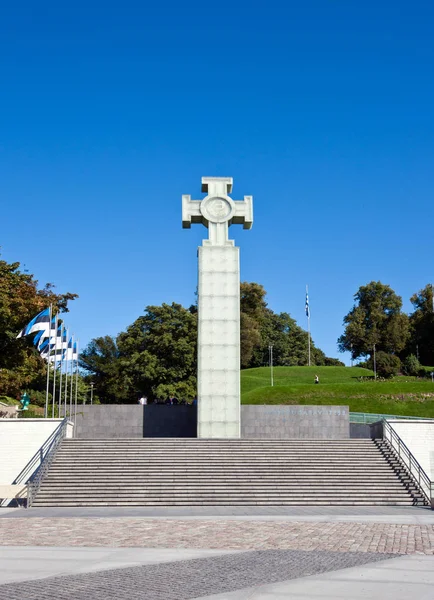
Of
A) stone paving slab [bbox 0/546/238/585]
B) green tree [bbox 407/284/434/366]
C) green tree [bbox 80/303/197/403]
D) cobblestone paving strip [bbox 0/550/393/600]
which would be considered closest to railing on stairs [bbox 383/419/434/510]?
cobblestone paving strip [bbox 0/550/393/600]

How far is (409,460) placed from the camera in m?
26.0

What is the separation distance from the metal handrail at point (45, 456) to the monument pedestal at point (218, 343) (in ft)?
22.7

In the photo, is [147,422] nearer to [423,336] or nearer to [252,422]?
[252,422]

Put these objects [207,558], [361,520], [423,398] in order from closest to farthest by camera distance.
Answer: [207,558] → [361,520] → [423,398]

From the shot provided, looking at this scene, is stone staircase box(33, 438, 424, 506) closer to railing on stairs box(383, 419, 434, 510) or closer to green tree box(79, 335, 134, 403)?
railing on stairs box(383, 419, 434, 510)

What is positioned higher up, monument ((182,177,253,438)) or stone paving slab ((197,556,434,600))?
monument ((182,177,253,438))

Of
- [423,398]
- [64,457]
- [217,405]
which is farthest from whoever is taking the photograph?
[423,398]

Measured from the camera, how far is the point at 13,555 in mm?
11945

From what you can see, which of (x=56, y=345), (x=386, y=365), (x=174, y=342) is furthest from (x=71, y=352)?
(x=386, y=365)

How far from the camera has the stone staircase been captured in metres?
22.5

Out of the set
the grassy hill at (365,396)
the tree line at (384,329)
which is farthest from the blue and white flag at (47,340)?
the tree line at (384,329)

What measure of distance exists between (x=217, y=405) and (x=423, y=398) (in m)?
22.5

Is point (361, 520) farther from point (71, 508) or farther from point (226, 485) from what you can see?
point (71, 508)

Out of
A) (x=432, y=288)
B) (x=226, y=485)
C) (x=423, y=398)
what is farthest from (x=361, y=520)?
(x=432, y=288)
